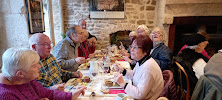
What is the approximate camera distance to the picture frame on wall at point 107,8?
181 inches

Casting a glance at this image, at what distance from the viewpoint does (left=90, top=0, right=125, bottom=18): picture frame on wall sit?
4598mm

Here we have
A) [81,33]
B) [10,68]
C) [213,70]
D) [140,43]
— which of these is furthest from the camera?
[81,33]

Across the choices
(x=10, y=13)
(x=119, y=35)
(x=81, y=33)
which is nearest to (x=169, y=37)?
(x=119, y=35)

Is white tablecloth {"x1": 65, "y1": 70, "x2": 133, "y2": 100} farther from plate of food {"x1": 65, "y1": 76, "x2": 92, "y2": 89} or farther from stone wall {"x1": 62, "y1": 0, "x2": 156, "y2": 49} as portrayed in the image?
stone wall {"x1": 62, "y1": 0, "x2": 156, "y2": 49}

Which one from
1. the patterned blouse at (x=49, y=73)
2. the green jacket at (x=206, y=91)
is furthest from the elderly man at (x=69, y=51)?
the green jacket at (x=206, y=91)

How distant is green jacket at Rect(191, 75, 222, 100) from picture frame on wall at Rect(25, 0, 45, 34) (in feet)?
8.42

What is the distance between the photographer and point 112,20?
479 centimetres

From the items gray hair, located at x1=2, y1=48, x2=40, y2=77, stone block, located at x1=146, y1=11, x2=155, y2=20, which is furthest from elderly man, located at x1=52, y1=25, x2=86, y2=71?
stone block, located at x1=146, y1=11, x2=155, y2=20

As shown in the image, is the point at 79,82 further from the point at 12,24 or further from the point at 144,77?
the point at 12,24

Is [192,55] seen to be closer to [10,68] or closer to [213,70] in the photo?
[213,70]

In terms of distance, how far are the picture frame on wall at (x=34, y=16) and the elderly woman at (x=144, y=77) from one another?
1882 mm

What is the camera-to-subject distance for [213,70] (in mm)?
1388

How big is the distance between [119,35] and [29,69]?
436 cm

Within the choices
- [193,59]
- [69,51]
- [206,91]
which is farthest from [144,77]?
[69,51]
